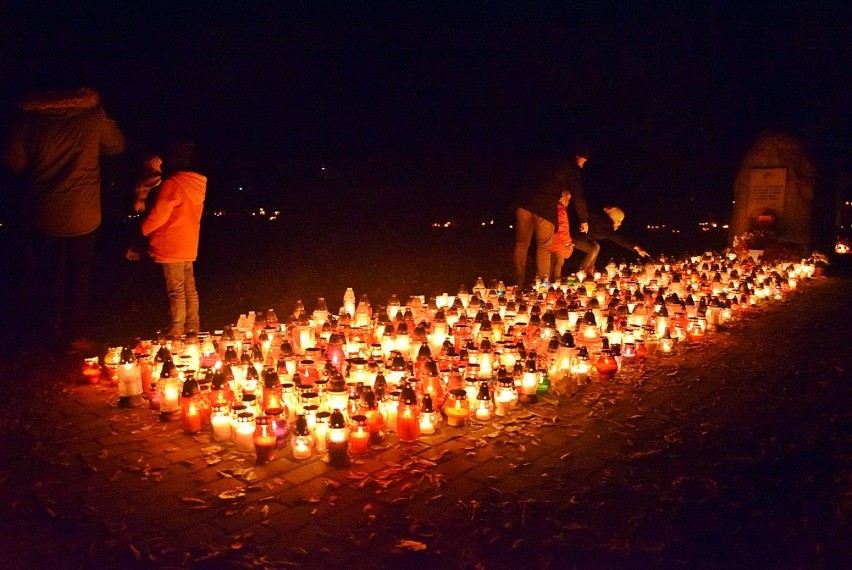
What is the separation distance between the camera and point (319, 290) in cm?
1125

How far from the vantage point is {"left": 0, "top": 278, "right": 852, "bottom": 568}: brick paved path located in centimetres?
348

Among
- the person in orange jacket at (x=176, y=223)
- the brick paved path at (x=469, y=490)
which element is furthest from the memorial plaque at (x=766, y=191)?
the person in orange jacket at (x=176, y=223)

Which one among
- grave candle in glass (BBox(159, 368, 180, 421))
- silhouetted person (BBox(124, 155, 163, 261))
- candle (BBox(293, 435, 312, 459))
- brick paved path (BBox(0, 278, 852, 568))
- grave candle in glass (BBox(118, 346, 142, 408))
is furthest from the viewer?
silhouetted person (BBox(124, 155, 163, 261))

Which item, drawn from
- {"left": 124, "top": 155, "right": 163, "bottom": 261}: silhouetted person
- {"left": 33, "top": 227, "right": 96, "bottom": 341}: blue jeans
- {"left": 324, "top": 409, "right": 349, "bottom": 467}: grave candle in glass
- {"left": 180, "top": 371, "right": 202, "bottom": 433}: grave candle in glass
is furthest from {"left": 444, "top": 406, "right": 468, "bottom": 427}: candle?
{"left": 33, "top": 227, "right": 96, "bottom": 341}: blue jeans

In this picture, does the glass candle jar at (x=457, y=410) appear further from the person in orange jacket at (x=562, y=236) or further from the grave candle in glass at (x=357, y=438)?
the person in orange jacket at (x=562, y=236)

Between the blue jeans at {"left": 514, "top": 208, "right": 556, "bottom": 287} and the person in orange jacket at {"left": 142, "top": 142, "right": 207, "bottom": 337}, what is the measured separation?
4.82 m

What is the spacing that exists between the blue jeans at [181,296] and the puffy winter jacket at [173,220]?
0.41 feet

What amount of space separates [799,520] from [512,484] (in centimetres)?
162

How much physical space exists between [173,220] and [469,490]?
4.57 meters

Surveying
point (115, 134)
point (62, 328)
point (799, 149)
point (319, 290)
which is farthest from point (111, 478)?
point (799, 149)

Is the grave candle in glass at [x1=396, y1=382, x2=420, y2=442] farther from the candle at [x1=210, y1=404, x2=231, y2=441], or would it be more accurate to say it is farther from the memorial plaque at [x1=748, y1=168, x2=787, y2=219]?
the memorial plaque at [x1=748, y1=168, x2=787, y2=219]

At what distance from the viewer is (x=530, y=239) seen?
10125 millimetres

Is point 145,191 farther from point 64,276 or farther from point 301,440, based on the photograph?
point 301,440

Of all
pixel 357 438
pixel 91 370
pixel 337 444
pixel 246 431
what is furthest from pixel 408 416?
pixel 91 370
